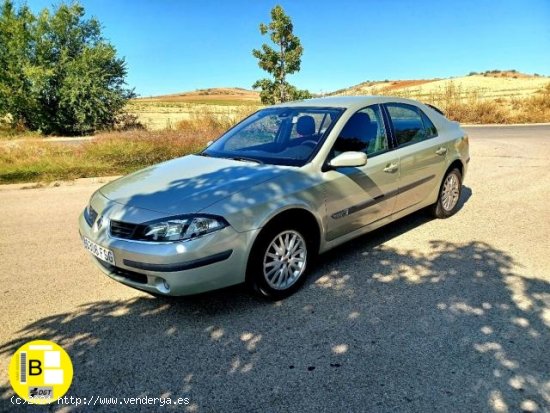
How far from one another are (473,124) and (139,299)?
2218 centimetres

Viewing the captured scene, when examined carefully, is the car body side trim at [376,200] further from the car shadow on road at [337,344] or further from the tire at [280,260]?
the car shadow on road at [337,344]

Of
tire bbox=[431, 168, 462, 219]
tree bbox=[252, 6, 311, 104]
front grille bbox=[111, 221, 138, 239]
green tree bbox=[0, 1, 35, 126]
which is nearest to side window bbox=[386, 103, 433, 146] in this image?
tire bbox=[431, 168, 462, 219]

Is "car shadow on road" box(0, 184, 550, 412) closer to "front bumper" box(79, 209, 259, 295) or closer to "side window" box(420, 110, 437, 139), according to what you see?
"front bumper" box(79, 209, 259, 295)

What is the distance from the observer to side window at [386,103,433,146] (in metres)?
4.76

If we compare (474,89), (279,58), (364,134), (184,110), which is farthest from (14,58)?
(474,89)

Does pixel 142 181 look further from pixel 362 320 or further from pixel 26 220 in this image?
pixel 26 220

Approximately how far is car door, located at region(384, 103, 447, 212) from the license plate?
2.97 metres

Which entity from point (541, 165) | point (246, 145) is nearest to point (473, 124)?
point (541, 165)

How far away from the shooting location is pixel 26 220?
635 cm

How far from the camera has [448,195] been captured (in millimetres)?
5707

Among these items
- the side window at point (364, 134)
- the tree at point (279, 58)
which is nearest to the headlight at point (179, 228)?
the side window at point (364, 134)

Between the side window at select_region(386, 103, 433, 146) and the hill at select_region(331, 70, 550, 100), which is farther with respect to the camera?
the hill at select_region(331, 70, 550, 100)

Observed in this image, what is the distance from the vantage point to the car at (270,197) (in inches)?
125

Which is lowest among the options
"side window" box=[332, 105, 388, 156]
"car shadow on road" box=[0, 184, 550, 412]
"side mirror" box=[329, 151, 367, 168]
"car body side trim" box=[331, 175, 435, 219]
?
"car shadow on road" box=[0, 184, 550, 412]
